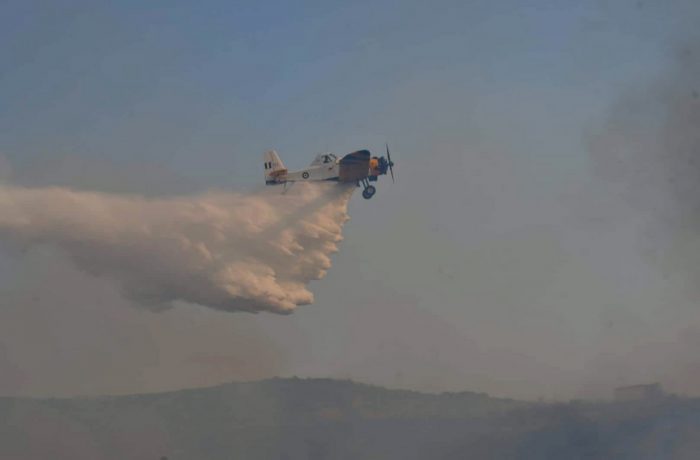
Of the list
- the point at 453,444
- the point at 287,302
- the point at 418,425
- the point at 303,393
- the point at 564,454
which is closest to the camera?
the point at 287,302

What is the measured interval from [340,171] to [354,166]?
103 cm

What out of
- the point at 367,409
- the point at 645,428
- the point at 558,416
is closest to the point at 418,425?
the point at 367,409

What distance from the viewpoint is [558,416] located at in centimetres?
9594

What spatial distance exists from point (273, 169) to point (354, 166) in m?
5.71

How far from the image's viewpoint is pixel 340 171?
232ft

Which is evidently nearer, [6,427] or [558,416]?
[558,416]

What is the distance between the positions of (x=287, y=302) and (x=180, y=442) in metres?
→ 45.9

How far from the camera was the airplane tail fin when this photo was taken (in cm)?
7138

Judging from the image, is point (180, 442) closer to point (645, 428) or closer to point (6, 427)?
point (6, 427)

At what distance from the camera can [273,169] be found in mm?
71688

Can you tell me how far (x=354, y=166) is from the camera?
70562 millimetres

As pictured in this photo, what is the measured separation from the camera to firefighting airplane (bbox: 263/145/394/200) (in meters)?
70.6

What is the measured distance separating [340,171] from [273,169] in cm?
474

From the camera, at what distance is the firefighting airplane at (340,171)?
7056cm
